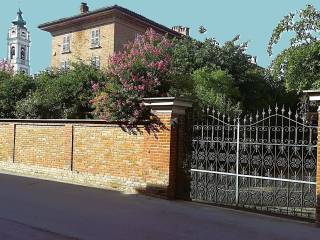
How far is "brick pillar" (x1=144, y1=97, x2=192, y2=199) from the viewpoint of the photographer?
11.1 m

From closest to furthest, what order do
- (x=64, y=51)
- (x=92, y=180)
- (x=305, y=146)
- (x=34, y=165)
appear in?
(x=305, y=146), (x=92, y=180), (x=34, y=165), (x=64, y=51)

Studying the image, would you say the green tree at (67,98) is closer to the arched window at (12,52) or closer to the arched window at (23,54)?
the arched window at (12,52)

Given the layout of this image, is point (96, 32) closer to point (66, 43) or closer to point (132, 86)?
point (66, 43)

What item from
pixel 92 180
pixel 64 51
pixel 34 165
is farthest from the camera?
pixel 64 51

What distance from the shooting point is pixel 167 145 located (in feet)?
36.8

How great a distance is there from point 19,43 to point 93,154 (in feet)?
300

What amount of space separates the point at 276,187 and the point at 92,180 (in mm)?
5466

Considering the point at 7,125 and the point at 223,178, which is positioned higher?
the point at 7,125

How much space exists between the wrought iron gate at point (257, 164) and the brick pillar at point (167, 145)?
403 mm

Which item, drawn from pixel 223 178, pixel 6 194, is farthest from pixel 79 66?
pixel 223 178

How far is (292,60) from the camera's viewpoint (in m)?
13.4

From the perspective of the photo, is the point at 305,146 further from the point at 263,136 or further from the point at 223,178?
the point at 223,178

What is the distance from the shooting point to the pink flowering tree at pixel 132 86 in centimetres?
1212

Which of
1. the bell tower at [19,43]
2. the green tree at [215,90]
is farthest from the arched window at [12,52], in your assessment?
the green tree at [215,90]
